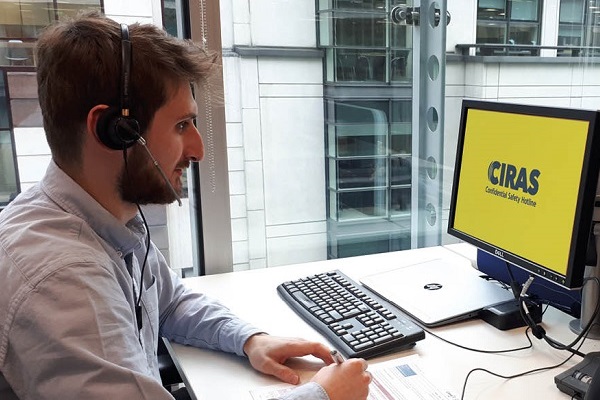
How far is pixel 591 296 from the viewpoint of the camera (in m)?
1.22

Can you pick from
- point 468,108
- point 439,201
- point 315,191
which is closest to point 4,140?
point 315,191

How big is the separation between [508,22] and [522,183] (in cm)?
171

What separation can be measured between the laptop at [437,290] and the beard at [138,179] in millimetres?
694

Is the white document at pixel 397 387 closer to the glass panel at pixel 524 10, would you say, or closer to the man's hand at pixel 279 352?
the man's hand at pixel 279 352

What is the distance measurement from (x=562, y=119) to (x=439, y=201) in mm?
1394

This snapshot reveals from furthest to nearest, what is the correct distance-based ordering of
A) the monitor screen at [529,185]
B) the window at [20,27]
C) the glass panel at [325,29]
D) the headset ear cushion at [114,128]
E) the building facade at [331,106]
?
the glass panel at [325,29], the building facade at [331,106], the window at [20,27], the monitor screen at [529,185], the headset ear cushion at [114,128]

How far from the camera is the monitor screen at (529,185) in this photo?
→ 1126 mm

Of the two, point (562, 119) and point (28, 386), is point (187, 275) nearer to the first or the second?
point (28, 386)

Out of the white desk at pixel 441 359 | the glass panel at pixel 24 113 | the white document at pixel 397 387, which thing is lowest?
the white desk at pixel 441 359

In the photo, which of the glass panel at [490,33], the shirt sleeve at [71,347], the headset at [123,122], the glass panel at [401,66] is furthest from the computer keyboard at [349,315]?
the glass panel at [490,33]

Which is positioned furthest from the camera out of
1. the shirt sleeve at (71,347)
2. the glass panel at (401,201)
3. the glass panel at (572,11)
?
the glass panel at (572,11)

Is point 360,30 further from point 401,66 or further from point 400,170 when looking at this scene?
point 400,170

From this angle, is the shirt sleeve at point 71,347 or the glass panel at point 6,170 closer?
the shirt sleeve at point 71,347

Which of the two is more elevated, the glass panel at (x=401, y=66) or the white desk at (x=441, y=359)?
the glass panel at (x=401, y=66)
